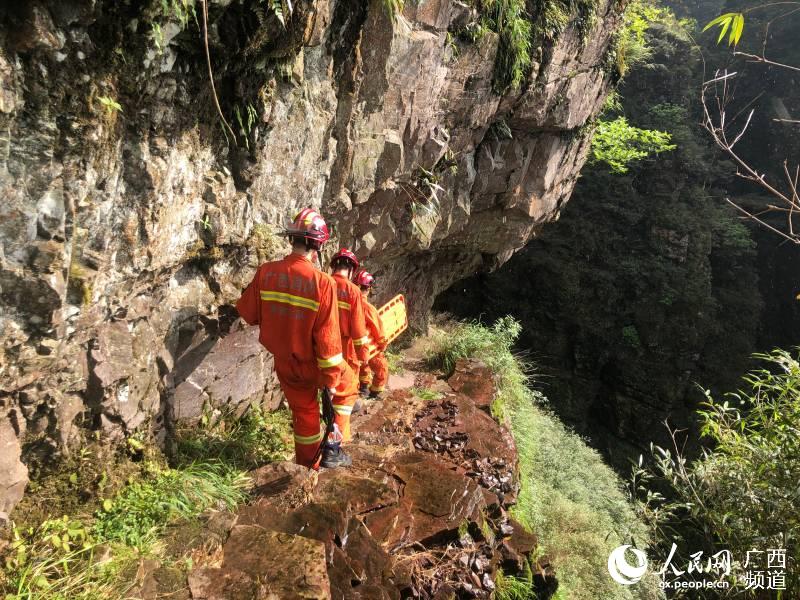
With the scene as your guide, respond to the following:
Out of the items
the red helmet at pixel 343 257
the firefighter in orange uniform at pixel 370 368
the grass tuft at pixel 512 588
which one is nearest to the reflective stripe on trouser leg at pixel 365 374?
the firefighter in orange uniform at pixel 370 368

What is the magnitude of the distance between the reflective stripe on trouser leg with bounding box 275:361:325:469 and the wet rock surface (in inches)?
9.8

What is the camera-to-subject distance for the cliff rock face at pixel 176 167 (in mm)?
2139

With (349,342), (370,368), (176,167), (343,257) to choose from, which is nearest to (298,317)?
(349,342)

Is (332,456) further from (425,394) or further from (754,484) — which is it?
(754,484)

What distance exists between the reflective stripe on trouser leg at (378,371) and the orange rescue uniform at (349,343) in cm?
128

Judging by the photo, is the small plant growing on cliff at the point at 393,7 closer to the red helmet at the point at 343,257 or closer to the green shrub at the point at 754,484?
the red helmet at the point at 343,257

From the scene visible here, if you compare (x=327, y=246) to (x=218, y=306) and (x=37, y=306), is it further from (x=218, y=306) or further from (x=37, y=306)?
(x=37, y=306)

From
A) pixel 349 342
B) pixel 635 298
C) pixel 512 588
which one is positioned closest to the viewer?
pixel 512 588

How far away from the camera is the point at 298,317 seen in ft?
10.7

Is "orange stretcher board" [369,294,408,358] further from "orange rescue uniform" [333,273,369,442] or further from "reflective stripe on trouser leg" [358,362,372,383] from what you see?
"orange rescue uniform" [333,273,369,442]

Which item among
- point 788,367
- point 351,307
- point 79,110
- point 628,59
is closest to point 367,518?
point 351,307

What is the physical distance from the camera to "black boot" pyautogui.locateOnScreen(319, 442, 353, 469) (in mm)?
Result: 3639

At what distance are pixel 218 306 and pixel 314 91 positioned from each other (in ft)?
6.34

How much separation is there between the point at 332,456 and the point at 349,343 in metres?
0.89
